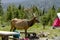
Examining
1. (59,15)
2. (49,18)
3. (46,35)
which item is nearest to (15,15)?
(49,18)

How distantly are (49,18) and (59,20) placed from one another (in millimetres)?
23725

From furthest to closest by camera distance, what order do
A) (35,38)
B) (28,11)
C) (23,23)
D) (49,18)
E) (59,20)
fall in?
(49,18), (28,11), (23,23), (35,38), (59,20)

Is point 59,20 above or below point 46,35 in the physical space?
above

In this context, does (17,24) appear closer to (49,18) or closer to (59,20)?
(59,20)

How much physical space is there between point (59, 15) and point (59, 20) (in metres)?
0.19

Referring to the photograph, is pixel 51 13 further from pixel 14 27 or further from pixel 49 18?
pixel 14 27

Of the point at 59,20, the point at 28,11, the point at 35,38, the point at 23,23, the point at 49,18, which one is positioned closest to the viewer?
the point at 59,20

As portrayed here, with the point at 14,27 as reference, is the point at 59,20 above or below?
above

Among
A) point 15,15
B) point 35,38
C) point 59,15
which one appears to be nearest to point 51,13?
point 15,15

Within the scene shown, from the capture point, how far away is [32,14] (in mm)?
12227

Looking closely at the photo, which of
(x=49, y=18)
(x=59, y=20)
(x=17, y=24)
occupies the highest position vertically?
Answer: (x=59, y=20)

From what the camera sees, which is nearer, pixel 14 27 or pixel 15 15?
pixel 14 27

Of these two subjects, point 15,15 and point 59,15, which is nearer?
point 59,15

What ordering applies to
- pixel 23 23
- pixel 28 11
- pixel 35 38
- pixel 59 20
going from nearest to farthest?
1. pixel 59 20
2. pixel 35 38
3. pixel 23 23
4. pixel 28 11
